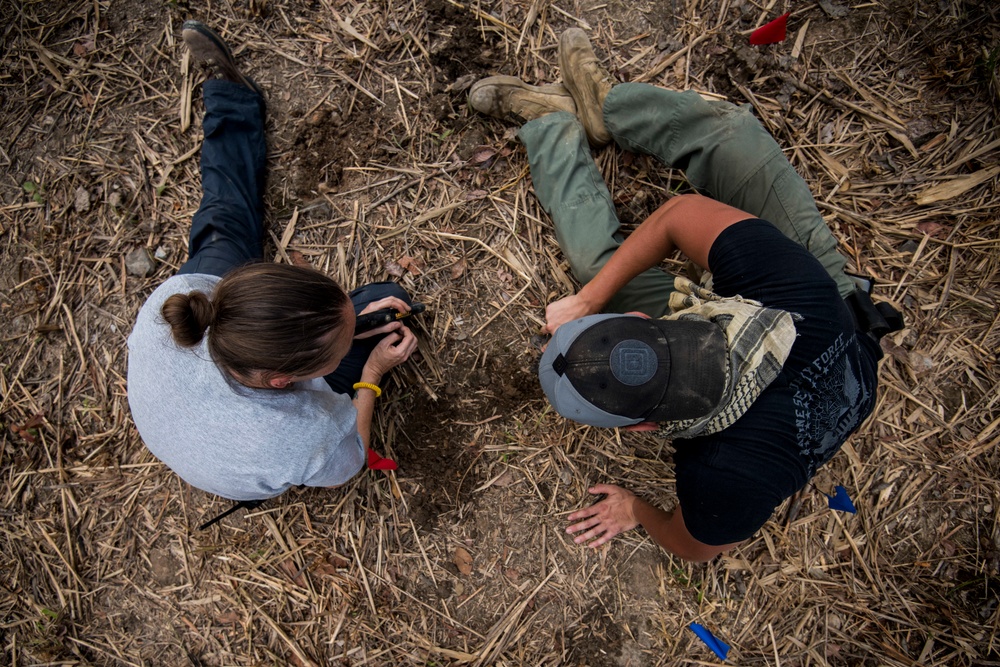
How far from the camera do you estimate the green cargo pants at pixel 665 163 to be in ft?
8.32

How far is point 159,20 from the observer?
119 inches

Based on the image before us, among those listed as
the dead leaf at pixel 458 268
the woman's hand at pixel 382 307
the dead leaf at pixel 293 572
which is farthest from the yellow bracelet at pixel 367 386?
the dead leaf at pixel 293 572

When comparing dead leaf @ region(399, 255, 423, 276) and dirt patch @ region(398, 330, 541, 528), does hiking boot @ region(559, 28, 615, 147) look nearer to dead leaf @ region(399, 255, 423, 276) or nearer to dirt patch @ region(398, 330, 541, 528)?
dead leaf @ region(399, 255, 423, 276)

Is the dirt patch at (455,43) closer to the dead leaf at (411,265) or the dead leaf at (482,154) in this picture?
the dead leaf at (482,154)

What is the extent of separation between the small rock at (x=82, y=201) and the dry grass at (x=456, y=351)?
0.08ft

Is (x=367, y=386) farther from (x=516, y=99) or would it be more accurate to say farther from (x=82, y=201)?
(x=82, y=201)

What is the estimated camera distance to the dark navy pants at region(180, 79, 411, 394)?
105 inches

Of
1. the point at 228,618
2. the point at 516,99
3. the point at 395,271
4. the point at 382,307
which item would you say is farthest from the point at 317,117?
the point at 228,618

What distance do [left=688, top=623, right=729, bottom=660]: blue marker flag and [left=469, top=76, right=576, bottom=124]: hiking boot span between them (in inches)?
120

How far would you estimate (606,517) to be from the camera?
2.79 metres

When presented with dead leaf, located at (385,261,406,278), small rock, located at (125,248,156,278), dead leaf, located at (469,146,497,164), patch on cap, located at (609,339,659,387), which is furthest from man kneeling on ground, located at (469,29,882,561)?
small rock, located at (125,248,156,278)

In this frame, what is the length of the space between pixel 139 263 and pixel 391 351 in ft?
5.58

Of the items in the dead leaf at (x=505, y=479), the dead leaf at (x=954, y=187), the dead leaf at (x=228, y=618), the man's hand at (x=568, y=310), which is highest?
the dead leaf at (x=954, y=187)

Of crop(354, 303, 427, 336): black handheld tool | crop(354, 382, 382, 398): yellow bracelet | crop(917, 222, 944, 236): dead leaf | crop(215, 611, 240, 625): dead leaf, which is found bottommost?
crop(215, 611, 240, 625): dead leaf
